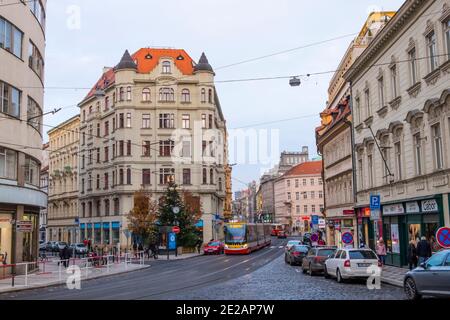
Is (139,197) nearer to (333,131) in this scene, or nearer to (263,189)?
(333,131)

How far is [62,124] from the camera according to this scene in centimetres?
9325

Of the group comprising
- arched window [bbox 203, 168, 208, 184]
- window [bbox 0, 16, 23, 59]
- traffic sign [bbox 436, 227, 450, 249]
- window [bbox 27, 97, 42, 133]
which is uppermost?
window [bbox 0, 16, 23, 59]

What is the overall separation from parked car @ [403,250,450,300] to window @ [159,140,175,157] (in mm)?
54417

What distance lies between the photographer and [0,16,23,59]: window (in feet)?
98.7

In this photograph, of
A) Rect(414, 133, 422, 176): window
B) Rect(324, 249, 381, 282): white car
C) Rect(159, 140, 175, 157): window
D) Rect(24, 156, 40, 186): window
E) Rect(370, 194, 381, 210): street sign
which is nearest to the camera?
Rect(324, 249, 381, 282): white car

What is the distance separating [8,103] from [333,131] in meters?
26.8

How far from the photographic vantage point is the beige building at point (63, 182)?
84.1 meters

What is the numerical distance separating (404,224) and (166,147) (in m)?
43.1

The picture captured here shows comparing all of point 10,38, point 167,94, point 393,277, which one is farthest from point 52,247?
point 393,277

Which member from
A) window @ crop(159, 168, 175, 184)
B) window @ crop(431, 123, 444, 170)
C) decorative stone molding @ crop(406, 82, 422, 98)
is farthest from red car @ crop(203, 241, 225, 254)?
window @ crop(431, 123, 444, 170)

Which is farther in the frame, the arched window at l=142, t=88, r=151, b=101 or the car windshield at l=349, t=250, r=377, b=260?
the arched window at l=142, t=88, r=151, b=101

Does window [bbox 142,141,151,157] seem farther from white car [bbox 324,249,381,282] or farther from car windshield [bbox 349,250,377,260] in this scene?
car windshield [bbox 349,250,377,260]

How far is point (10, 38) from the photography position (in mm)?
30875

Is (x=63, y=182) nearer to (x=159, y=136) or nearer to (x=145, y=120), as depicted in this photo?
(x=145, y=120)
